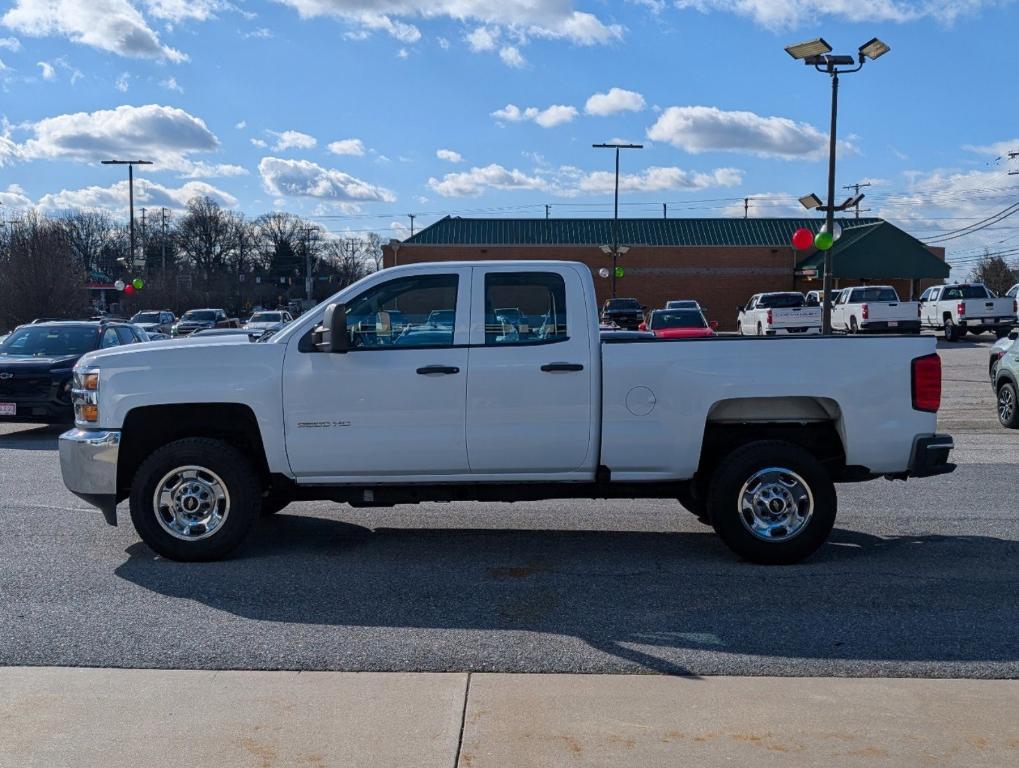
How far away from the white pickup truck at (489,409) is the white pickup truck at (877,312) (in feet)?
94.6

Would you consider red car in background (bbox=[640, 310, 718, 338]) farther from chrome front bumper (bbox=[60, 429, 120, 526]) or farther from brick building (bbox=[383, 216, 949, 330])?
brick building (bbox=[383, 216, 949, 330])

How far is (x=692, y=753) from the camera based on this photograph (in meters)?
3.97

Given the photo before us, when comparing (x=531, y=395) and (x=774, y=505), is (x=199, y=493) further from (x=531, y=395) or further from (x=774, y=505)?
(x=774, y=505)

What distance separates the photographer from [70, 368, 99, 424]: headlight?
6778 millimetres

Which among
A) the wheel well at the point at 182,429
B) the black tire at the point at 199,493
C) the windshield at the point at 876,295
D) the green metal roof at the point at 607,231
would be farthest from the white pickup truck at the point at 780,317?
the green metal roof at the point at 607,231

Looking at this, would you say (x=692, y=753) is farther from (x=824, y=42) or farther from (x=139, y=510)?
(x=824, y=42)

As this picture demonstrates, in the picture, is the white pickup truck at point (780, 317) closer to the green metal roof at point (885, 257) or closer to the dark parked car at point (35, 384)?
the green metal roof at point (885, 257)

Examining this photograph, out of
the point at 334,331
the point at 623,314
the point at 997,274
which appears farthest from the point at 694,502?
the point at 997,274

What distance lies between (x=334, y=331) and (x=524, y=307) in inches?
50.6

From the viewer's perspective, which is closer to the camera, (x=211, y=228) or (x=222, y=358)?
(x=222, y=358)

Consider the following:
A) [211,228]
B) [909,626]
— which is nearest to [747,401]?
[909,626]

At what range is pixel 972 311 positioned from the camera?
35.7m

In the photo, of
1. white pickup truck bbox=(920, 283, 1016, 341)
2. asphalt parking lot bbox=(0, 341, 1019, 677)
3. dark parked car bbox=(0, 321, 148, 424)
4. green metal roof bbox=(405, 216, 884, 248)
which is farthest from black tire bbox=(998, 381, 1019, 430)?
green metal roof bbox=(405, 216, 884, 248)

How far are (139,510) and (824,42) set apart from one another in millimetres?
15813
